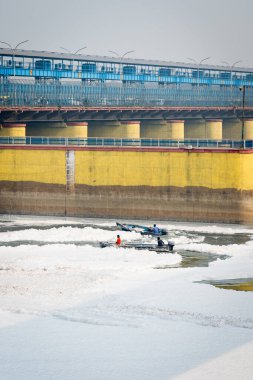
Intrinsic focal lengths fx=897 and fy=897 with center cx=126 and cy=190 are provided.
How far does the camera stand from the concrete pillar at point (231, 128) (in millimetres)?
141250

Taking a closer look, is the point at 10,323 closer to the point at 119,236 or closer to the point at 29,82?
the point at 119,236

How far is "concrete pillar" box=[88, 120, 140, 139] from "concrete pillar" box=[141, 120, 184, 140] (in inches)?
416

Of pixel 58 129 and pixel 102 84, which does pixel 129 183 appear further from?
pixel 102 84

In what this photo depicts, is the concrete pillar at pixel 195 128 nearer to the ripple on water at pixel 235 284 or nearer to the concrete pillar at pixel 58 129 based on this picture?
the concrete pillar at pixel 58 129

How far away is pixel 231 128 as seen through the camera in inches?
5650

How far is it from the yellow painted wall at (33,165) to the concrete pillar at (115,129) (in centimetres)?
3036

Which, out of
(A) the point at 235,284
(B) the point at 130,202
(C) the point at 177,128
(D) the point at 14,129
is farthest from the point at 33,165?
(C) the point at 177,128

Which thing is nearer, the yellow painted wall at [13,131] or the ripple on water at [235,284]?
the ripple on water at [235,284]

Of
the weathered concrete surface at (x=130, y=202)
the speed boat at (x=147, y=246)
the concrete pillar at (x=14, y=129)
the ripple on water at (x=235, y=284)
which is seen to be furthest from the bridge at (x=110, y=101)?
the ripple on water at (x=235, y=284)

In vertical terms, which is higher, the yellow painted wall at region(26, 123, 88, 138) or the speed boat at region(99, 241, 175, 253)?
the yellow painted wall at region(26, 123, 88, 138)

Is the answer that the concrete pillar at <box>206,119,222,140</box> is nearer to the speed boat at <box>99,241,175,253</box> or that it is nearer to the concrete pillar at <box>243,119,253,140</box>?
the concrete pillar at <box>243,119,253,140</box>

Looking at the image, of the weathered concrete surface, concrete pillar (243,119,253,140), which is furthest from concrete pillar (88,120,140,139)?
concrete pillar (243,119,253,140)

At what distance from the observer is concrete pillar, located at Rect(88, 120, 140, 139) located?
11175 cm

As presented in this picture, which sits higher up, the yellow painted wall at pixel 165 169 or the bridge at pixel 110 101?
the bridge at pixel 110 101
